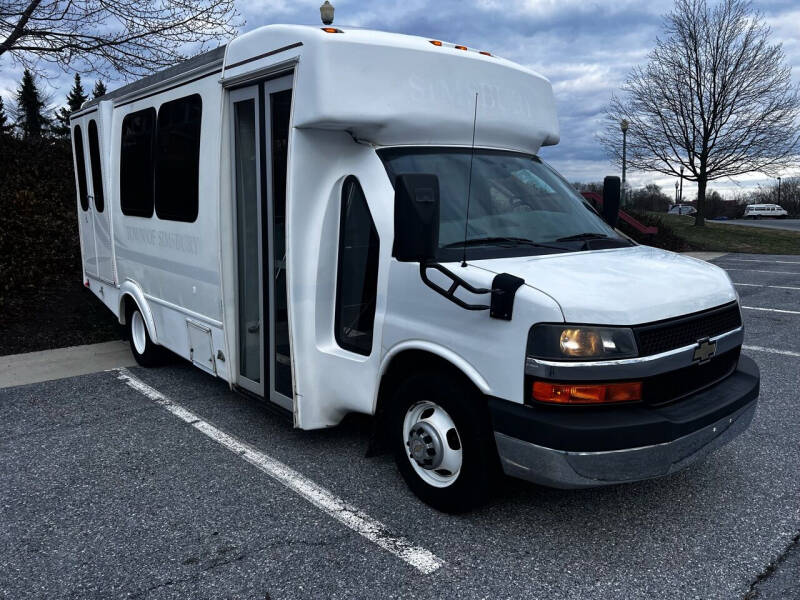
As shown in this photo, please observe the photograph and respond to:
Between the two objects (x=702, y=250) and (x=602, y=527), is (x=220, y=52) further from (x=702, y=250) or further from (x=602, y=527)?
(x=702, y=250)

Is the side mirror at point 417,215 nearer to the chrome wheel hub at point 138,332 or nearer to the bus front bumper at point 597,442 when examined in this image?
the bus front bumper at point 597,442

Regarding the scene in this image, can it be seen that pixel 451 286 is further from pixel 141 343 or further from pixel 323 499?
pixel 141 343

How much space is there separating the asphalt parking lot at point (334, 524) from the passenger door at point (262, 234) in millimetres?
569

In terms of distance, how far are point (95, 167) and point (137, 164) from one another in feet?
4.18

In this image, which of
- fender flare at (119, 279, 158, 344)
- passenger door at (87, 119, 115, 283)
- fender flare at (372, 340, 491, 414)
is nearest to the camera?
fender flare at (372, 340, 491, 414)

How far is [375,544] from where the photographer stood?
3342mm

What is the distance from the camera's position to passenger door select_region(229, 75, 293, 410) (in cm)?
431

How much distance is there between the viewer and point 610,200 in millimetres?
4824

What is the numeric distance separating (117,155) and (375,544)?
4.97 metres

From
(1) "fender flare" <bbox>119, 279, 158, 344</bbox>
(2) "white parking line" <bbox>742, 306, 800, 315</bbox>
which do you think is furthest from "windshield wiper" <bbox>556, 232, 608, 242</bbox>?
(2) "white parking line" <bbox>742, 306, 800, 315</bbox>

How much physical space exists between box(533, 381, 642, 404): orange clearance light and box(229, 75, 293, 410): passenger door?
6.24ft

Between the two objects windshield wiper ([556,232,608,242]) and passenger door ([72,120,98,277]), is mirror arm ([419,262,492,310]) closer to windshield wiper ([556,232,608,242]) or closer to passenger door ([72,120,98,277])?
windshield wiper ([556,232,608,242])

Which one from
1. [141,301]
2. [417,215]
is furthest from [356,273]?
[141,301]

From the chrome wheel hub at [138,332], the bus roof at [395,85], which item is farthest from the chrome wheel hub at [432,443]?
the chrome wheel hub at [138,332]
